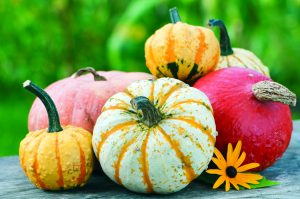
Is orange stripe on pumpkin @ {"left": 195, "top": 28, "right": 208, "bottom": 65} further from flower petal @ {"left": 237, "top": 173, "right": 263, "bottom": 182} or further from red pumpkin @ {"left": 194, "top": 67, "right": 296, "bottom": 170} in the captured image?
flower petal @ {"left": 237, "top": 173, "right": 263, "bottom": 182}

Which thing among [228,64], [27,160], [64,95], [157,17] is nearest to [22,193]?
[27,160]

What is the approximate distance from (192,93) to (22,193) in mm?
572

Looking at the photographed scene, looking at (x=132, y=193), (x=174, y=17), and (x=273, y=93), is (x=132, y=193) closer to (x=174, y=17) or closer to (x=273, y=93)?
(x=273, y=93)

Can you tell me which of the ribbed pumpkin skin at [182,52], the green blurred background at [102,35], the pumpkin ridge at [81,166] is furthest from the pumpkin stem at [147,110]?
the green blurred background at [102,35]

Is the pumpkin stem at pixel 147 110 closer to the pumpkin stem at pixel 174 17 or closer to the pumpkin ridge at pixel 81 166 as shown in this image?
the pumpkin ridge at pixel 81 166

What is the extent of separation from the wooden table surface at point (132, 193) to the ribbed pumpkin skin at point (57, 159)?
39 mm

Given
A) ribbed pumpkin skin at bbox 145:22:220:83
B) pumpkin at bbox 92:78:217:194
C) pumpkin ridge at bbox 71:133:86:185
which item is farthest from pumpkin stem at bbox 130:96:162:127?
ribbed pumpkin skin at bbox 145:22:220:83

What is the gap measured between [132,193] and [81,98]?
0.43 m

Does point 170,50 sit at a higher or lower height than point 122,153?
higher

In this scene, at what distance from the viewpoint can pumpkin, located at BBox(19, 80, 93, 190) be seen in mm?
1662

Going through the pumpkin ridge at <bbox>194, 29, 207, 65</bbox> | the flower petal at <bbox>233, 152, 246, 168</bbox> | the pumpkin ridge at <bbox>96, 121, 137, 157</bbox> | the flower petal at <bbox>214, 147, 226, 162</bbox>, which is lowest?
the flower petal at <bbox>233, 152, 246, 168</bbox>

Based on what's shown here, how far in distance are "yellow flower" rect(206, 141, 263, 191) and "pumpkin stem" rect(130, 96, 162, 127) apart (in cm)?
23

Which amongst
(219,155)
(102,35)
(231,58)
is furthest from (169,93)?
(102,35)

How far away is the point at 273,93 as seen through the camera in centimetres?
172
